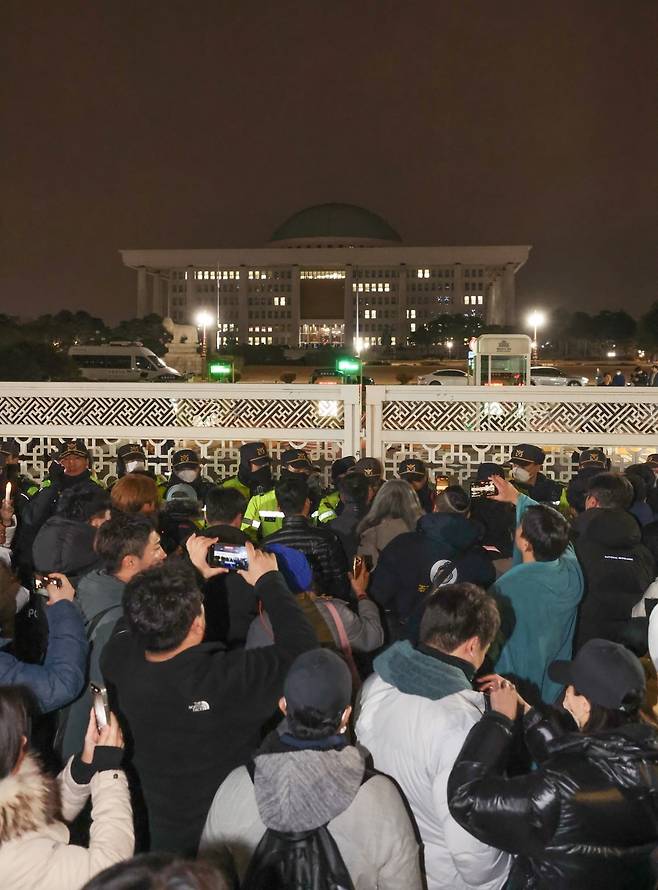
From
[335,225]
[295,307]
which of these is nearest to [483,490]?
[295,307]

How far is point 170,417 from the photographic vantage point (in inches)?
462

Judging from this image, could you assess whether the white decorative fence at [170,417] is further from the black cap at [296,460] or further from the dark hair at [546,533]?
the dark hair at [546,533]

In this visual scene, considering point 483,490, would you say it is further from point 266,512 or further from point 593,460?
point 593,460

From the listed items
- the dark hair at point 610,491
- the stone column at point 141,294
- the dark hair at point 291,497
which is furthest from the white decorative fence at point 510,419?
the stone column at point 141,294

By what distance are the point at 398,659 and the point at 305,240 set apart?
97.8 metres

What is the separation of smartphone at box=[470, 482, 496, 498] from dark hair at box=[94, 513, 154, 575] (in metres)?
2.90

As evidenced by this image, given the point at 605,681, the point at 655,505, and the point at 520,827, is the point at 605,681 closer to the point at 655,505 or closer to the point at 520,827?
the point at 520,827

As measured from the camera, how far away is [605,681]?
2.81 meters

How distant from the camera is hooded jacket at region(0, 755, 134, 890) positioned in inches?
92.3

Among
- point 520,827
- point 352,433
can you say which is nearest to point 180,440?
point 352,433

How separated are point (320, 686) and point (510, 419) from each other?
915 centimetres

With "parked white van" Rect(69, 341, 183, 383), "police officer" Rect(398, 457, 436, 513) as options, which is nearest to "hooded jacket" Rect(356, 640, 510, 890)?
"police officer" Rect(398, 457, 436, 513)

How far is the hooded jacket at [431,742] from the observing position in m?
2.97

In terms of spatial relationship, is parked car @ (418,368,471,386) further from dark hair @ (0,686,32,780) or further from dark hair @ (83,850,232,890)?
dark hair @ (83,850,232,890)
